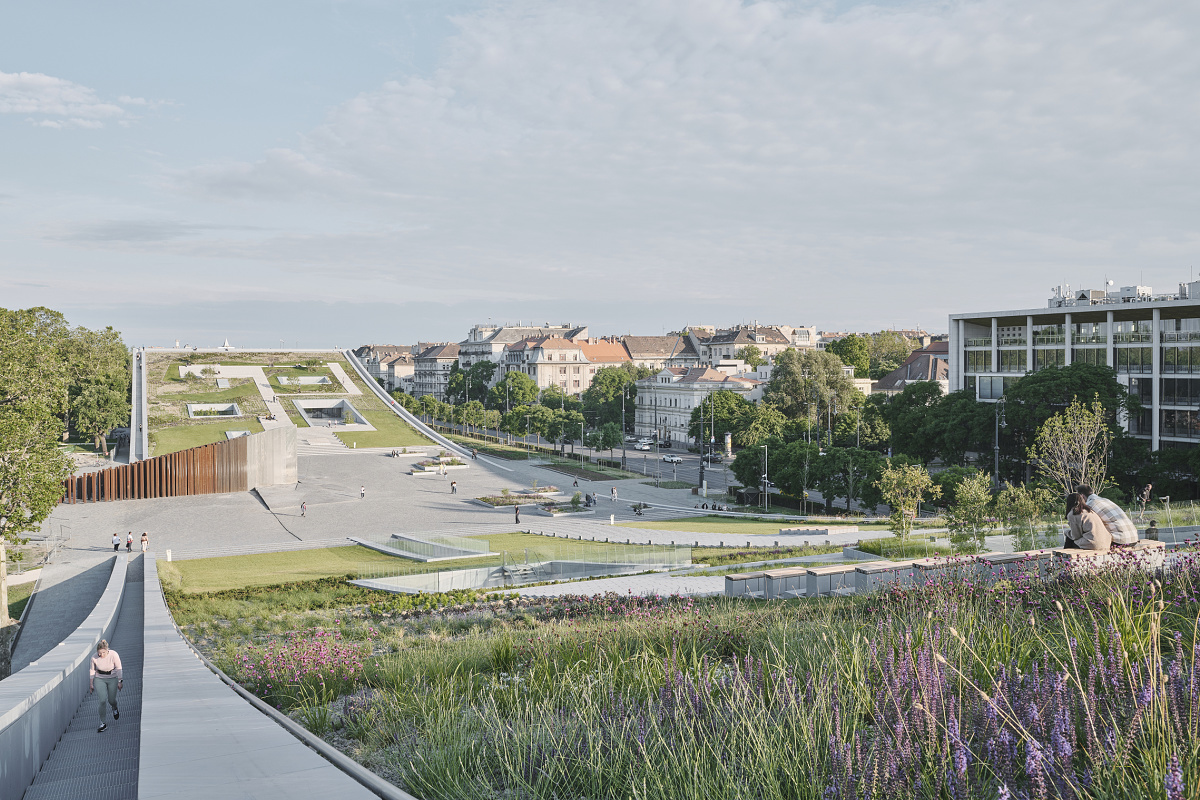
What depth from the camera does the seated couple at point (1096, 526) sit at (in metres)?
8.34

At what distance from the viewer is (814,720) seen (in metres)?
3.69

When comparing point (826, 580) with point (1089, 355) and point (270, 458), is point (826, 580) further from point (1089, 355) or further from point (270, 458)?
point (270, 458)

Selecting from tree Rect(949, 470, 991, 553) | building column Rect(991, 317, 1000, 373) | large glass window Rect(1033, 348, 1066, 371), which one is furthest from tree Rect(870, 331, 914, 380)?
tree Rect(949, 470, 991, 553)

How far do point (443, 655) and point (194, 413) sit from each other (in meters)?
66.4

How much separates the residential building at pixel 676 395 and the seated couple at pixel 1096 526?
227ft

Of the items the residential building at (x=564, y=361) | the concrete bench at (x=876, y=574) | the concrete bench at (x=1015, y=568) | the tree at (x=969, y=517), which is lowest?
the tree at (x=969, y=517)

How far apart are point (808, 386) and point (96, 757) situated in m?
69.4

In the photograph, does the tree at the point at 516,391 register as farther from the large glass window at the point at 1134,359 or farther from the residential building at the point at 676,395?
the large glass window at the point at 1134,359

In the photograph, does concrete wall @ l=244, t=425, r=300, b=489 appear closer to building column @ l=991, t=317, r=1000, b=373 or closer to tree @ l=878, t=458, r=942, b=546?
tree @ l=878, t=458, r=942, b=546

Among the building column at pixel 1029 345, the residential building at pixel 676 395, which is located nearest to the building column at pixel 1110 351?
the building column at pixel 1029 345

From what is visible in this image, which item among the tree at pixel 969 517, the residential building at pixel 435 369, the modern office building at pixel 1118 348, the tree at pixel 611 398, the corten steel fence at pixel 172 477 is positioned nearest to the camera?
the tree at pixel 969 517

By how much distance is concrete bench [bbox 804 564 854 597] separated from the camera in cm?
1150

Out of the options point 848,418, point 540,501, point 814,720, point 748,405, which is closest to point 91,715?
point 814,720

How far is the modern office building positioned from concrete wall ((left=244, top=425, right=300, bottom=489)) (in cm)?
4492
